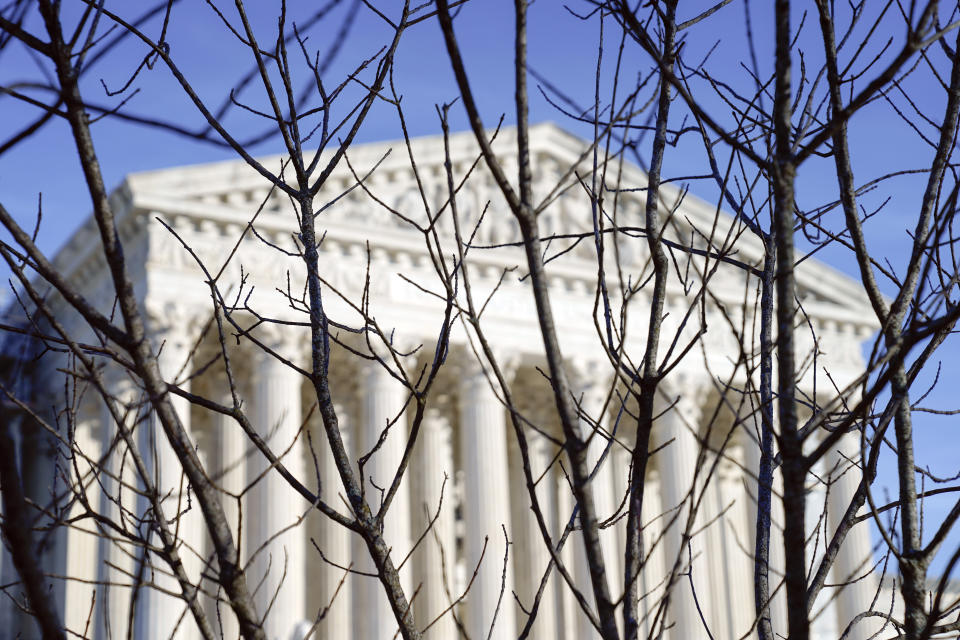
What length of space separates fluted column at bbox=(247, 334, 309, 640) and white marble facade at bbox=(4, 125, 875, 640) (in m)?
0.09

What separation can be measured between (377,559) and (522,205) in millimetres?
2540

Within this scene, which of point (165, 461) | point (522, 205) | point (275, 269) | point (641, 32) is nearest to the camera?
point (522, 205)

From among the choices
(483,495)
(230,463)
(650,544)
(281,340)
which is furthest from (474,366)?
(650,544)

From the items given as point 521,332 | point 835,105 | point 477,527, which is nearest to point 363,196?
point 521,332

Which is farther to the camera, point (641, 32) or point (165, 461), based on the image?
point (165, 461)

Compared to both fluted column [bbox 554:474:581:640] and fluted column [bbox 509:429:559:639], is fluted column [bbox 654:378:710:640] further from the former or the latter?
fluted column [bbox 509:429:559:639]

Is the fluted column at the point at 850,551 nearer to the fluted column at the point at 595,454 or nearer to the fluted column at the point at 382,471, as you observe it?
the fluted column at the point at 595,454

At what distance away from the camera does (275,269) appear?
41.5m

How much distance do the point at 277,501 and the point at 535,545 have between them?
12876mm

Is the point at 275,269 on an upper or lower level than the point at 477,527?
upper

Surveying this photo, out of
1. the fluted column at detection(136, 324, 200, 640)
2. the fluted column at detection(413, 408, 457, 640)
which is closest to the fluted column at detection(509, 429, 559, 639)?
the fluted column at detection(413, 408, 457, 640)

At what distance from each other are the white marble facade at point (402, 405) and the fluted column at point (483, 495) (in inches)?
2.9

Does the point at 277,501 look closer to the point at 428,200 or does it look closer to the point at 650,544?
the point at 428,200

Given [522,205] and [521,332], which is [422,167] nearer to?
[521,332]
